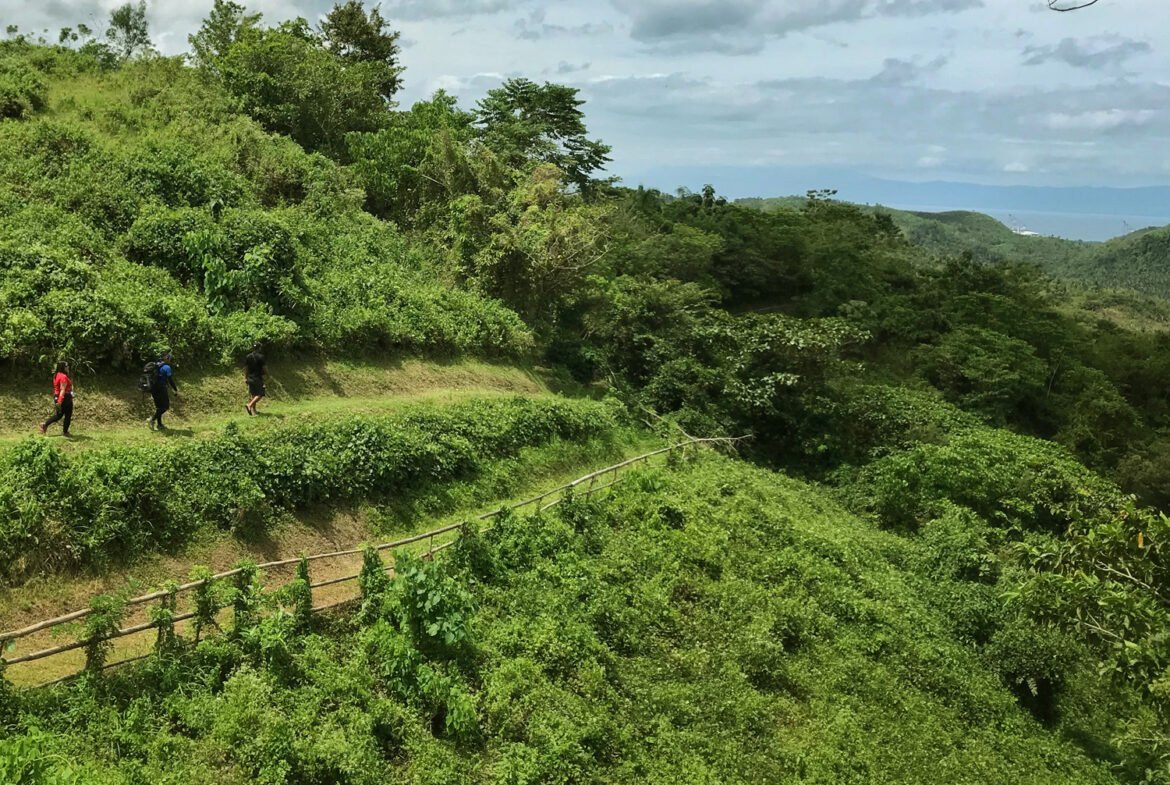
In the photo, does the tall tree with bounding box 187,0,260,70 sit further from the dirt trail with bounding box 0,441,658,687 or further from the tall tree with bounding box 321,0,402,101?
the dirt trail with bounding box 0,441,658,687

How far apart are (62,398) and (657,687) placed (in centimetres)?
1201

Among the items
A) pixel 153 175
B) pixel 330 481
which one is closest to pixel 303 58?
pixel 153 175

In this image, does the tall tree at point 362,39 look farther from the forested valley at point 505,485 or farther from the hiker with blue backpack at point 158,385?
the hiker with blue backpack at point 158,385

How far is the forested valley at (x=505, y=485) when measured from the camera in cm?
1060

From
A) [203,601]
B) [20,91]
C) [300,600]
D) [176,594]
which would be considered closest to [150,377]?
[176,594]

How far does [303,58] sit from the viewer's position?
3106 cm

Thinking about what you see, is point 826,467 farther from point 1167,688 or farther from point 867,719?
point 1167,688

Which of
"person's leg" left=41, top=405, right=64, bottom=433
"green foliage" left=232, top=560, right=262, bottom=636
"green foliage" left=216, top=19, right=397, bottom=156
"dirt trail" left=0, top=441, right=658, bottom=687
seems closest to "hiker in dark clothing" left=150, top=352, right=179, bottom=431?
"person's leg" left=41, top=405, right=64, bottom=433

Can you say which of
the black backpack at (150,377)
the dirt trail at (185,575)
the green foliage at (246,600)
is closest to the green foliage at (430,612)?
the dirt trail at (185,575)

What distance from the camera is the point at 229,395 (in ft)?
54.9

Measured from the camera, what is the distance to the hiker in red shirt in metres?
13.1

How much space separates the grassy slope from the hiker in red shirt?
619cm

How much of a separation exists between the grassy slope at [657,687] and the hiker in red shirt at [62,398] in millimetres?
6188

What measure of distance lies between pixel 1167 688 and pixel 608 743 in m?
7.87
